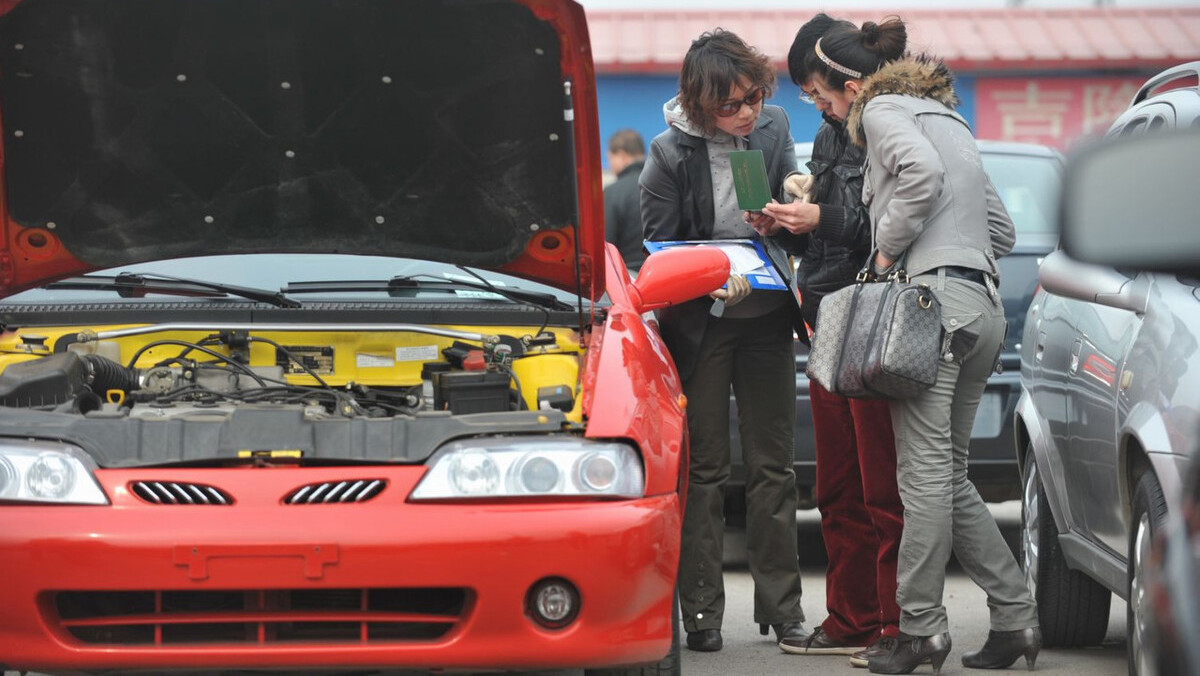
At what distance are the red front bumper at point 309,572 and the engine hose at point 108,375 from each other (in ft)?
2.81

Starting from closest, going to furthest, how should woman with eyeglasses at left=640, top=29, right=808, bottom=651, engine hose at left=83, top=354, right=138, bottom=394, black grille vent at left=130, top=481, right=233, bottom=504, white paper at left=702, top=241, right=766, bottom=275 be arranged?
black grille vent at left=130, top=481, right=233, bottom=504, engine hose at left=83, top=354, right=138, bottom=394, white paper at left=702, top=241, right=766, bottom=275, woman with eyeglasses at left=640, top=29, right=808, bottom=651

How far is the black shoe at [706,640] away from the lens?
18.6 ft

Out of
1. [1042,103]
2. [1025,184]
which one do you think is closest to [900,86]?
[1025,184]

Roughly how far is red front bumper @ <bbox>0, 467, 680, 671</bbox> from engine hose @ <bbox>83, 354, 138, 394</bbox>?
0.86 metres

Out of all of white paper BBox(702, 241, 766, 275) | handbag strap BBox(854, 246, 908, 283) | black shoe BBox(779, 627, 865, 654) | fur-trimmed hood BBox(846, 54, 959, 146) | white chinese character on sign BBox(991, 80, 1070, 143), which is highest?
white chinese character on sign BBox(991, 80, 1070, 143)

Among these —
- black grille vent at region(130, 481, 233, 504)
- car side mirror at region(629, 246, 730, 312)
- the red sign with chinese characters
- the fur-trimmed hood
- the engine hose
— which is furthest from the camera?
the red sign with chinese characters

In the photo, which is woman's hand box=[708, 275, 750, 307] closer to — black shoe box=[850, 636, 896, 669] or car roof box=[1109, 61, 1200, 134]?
black shoe box=[850, 636, 896, 669]

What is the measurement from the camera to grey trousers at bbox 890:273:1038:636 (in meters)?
4.92

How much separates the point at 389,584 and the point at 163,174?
5.74 ft

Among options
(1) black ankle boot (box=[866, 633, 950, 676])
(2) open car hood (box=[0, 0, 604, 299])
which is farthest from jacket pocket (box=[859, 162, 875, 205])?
(1) black ankle boot (box=[866, 633, 950, 676])

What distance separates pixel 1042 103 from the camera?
21.4 metres

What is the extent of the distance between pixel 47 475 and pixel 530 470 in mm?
1058

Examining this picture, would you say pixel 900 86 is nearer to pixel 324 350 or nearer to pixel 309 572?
pixel 324 350

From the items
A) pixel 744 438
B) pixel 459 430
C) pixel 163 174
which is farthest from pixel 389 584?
pixel 744 438
